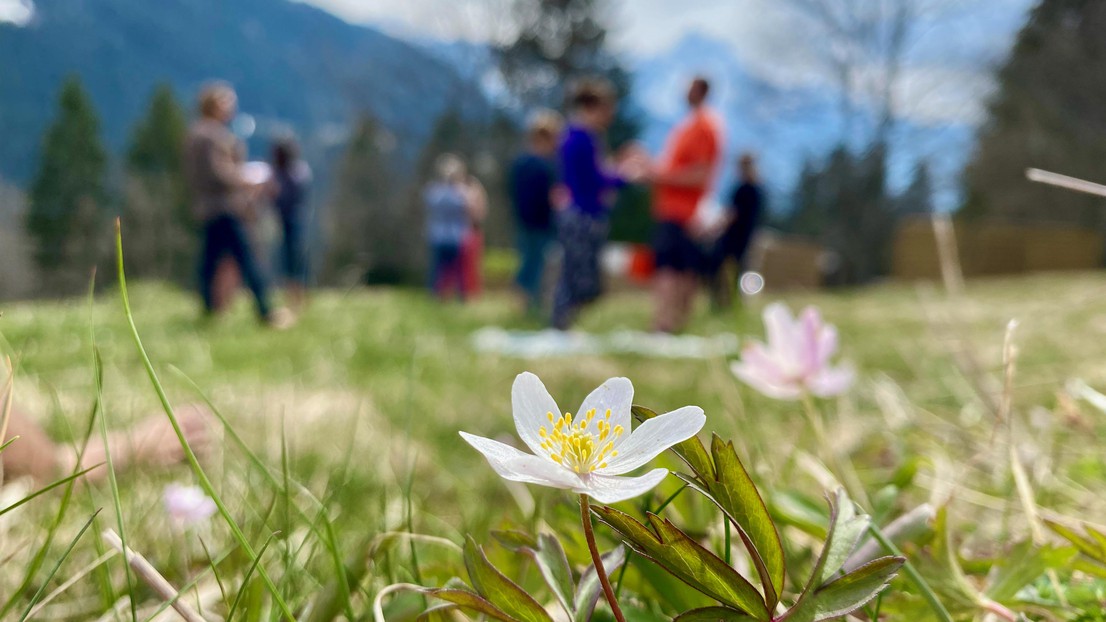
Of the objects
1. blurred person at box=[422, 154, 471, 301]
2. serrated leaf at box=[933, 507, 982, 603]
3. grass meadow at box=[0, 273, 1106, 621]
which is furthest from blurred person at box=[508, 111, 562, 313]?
serrated leaf at box=[933, 507, 982, 603]

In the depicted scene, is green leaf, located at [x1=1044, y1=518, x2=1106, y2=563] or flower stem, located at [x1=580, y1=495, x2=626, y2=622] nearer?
flower stem, located at [x1=580, y1=495, x2=626, y2=622]

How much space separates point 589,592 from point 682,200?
9.99ft

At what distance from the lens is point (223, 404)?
1304 millimetres

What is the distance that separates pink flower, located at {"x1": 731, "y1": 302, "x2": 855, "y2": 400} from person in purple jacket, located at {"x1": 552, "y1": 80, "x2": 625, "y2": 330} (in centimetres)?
266

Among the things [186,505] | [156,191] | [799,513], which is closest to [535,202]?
[156,191]

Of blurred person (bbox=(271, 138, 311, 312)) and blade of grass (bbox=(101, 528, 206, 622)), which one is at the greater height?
blurred person (bbox=(271, 138, 311, 312))

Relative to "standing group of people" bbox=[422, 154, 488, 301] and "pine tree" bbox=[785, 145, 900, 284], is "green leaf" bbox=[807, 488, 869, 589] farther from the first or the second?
"pine tree" bbox=[785, 145, 900, 284]

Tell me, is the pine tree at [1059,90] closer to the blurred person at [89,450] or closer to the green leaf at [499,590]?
the green leaf at [499,590]

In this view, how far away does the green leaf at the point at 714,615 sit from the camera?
0.23m

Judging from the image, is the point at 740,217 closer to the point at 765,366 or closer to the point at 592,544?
the point at 765,366

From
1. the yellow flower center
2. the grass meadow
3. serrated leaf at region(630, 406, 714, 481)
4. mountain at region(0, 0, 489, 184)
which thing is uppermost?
mountain at region(0, 0, 489, 184)

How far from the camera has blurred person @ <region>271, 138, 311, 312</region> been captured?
4402 millimetres

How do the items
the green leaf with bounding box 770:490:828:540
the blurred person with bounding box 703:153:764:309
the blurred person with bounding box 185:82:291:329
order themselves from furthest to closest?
the blurred person with bounding box 703:153:764:309
the blurred person with bounding box 185:82:291:329
the green leaf with bounding box 770:490:828:540

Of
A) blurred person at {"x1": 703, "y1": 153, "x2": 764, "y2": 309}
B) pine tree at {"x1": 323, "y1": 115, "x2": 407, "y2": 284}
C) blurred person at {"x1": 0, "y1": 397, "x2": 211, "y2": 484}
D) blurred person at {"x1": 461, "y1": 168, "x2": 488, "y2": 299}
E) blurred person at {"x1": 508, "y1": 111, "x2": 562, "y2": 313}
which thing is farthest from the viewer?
pine tree at {"x1": 323, "y1": 115, "x2": 407, "y2": 284}
